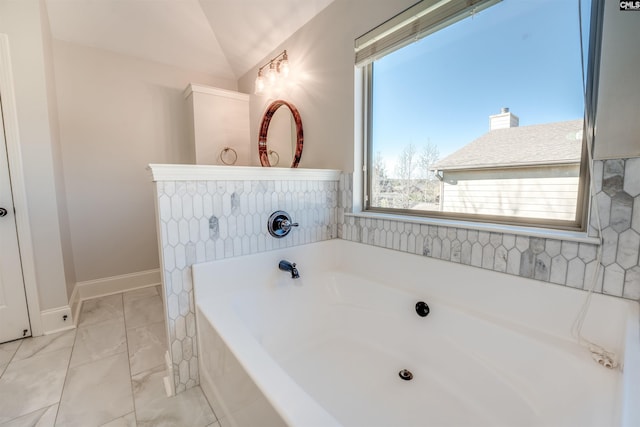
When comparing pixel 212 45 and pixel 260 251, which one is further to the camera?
pixel 212 45

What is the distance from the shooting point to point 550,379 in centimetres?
98

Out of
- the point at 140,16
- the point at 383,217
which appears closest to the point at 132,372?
the point at 383,217

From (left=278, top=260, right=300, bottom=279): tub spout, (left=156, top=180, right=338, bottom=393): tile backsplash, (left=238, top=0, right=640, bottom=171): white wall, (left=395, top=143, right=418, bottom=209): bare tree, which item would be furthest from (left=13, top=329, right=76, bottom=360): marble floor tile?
(left=395, top=143, right=418, bottom=209): bare tree

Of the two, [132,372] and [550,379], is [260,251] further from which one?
[550,379]

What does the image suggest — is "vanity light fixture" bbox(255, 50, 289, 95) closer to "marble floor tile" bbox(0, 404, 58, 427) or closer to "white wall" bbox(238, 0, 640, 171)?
"white wall" bbox(238, 0, 640, 171)

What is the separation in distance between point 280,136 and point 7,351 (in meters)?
2.44

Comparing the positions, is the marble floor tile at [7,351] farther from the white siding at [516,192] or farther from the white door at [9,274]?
the white siding at [516,192]

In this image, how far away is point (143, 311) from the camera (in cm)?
230

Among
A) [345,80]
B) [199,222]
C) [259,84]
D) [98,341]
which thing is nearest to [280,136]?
[259,84]

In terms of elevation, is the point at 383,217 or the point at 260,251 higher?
the point at 383,217

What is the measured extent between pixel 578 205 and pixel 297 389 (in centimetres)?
130

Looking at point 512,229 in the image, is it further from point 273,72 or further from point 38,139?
point 38,139

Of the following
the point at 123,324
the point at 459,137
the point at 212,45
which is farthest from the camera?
the point at 212,45

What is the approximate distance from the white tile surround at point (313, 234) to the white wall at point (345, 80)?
13cm
